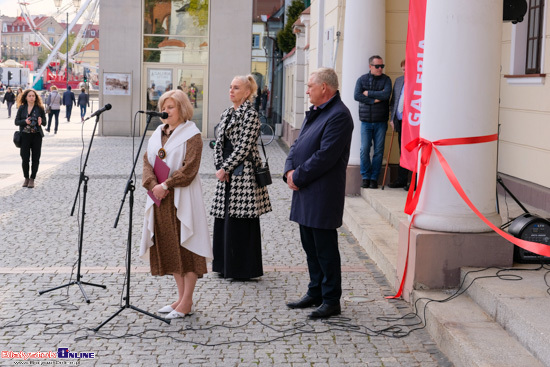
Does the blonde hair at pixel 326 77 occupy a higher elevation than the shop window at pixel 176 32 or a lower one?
lower

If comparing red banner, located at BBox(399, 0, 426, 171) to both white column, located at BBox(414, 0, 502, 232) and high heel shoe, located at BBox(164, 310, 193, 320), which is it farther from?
high heel shoe, located at BBox(164, 310, 193, 320)

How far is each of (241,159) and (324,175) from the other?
127cm

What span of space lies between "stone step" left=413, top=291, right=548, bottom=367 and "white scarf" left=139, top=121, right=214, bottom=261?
175cm

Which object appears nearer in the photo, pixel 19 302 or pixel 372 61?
pixel 19 302

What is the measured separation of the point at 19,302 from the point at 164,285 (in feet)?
4.24

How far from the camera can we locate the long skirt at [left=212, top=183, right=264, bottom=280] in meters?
7.46

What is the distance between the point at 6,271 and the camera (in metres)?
7.78

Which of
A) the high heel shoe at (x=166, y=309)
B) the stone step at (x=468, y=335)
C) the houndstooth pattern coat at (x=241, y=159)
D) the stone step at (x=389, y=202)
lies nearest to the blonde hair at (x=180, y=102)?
the houndstooth pattern coat at (x=241, y=159)

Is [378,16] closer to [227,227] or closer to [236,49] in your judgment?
[227,227]

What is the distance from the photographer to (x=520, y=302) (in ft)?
17.7

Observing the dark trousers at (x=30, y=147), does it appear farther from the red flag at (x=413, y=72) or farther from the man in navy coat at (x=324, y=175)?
the man in navy coat at (x=324, y=175)

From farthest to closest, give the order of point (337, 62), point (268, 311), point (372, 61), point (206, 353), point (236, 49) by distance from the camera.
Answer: point (236, 49) < point (337, 62) < point (372, 61) < point (268, 311) < point (206, 353)

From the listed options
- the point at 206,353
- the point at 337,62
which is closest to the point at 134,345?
the point at 206,353

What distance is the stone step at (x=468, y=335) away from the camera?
188 inches
